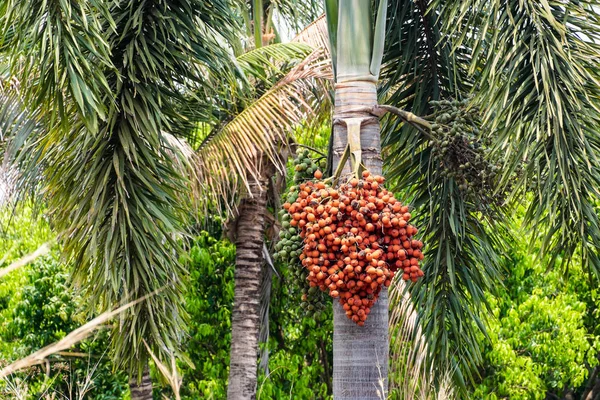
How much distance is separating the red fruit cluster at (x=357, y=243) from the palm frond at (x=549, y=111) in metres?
0.70

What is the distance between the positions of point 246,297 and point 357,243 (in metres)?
7.64

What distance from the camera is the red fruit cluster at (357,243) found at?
13.8 ft

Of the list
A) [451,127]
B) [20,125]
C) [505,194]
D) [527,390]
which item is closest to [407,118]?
[451,127]

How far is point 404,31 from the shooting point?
6.49 m

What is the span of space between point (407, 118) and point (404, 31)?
5.70ft

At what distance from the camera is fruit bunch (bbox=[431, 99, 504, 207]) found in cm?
498

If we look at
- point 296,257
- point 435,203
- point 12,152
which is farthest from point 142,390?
point 296,257

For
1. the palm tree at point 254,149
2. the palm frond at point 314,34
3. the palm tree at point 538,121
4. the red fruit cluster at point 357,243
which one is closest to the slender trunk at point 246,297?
the palm tree at point 254,149

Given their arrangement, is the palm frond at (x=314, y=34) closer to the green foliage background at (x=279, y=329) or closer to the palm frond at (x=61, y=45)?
the green foliage background at (x=279, y=329)

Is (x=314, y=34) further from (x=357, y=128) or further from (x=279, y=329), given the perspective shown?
(x=279, y=329)

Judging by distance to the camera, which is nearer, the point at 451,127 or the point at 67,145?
the point at 451,127

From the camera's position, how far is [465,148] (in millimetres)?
5008

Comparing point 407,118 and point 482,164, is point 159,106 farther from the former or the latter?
point 482,164

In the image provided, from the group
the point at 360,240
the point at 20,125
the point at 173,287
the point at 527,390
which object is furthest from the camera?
the point at 527,390
